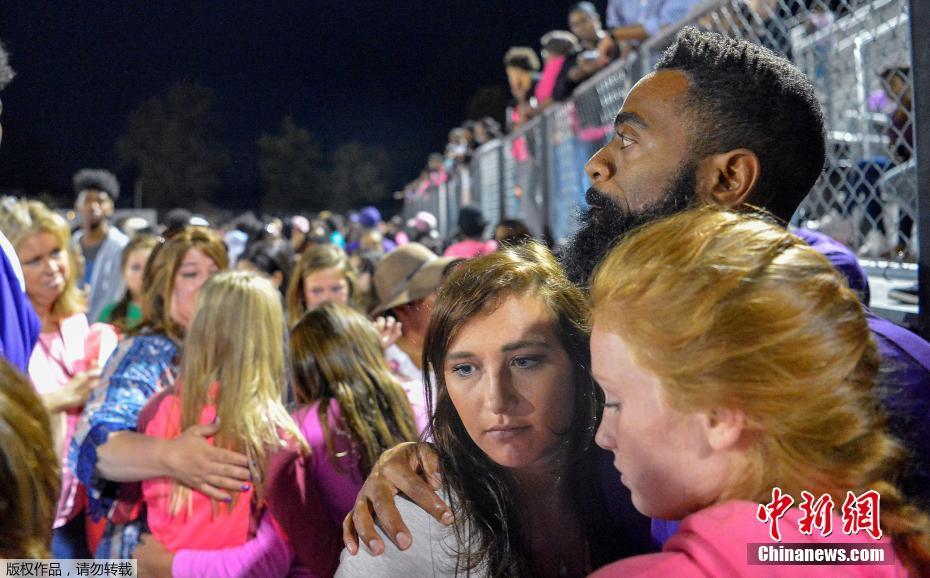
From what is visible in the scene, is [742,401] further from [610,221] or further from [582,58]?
[582,58]

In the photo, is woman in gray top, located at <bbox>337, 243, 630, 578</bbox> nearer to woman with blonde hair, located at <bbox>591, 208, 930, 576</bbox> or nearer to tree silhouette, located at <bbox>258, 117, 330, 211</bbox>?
woman with blonde hair, located at <bbox>591, 208, 930, 576</bbox>

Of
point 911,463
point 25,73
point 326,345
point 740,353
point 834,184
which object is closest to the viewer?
point 740,353

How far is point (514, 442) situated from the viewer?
3.53ft

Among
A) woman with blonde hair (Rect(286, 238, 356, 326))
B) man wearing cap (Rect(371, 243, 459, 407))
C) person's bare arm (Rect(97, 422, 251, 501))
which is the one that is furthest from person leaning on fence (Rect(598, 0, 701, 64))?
person's bare arm (Rect(97, 422, 251, 501))

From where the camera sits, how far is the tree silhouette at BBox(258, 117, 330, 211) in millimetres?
35250

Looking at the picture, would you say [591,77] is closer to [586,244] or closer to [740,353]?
[586,244]

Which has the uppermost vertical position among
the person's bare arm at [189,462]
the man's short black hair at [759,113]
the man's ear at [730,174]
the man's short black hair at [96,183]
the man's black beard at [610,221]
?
the man's short black hair at [96,183]

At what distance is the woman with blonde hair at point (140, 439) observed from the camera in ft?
6.97

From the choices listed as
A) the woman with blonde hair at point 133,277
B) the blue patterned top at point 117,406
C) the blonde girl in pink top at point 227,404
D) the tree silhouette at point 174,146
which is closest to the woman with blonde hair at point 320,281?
the woman with blonde hair at point 133,277

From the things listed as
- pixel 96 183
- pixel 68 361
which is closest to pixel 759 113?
pixel 68 361

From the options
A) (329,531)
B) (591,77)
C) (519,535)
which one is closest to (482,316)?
(519,535)

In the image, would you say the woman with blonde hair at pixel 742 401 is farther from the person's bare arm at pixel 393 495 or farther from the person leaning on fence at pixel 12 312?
the person leaning on fence at pixel 12 312

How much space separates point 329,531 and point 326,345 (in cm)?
49

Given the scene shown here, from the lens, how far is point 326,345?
219 centimetres
